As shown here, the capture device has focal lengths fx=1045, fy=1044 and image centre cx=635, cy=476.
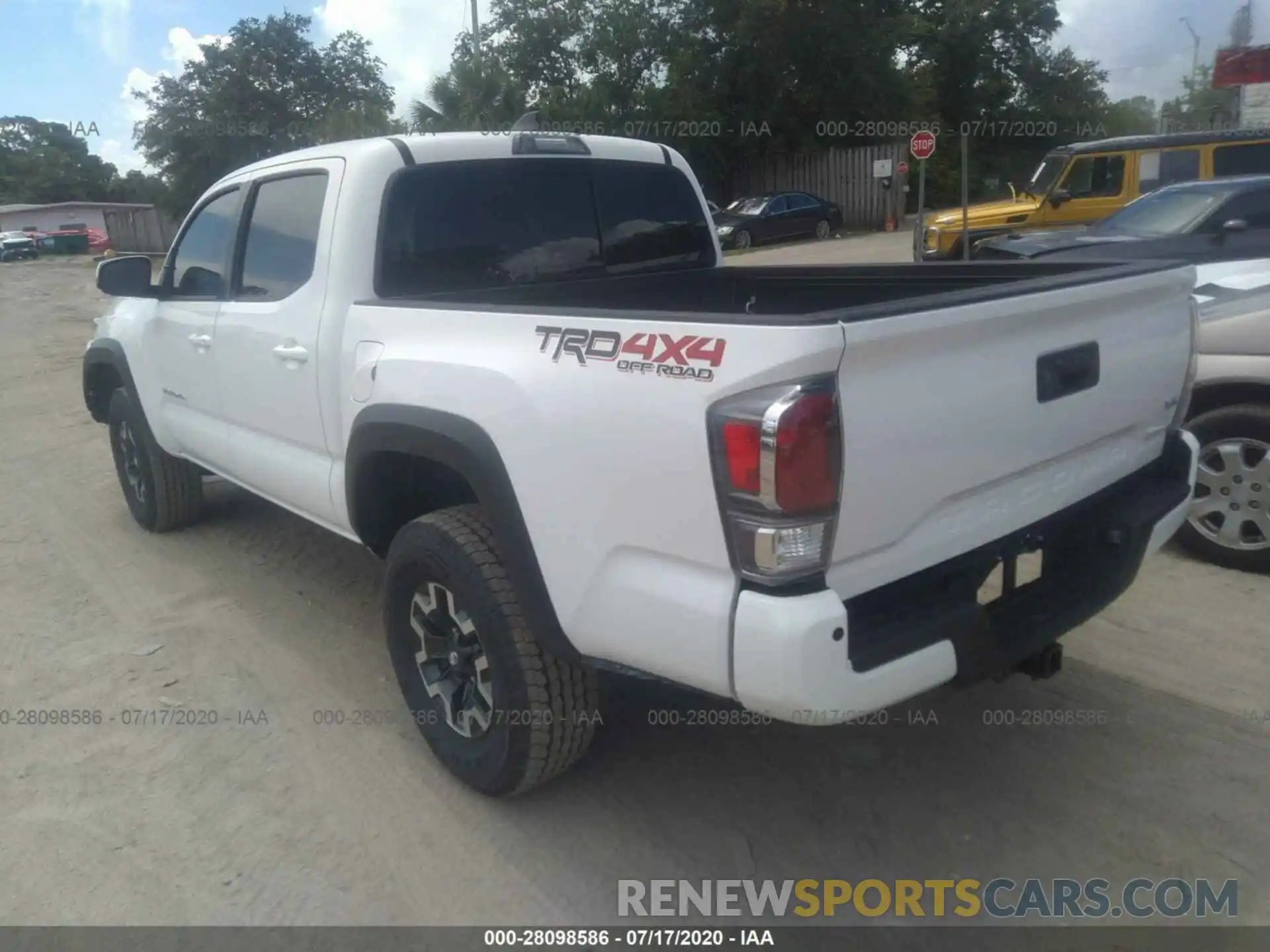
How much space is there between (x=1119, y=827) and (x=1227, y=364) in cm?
242

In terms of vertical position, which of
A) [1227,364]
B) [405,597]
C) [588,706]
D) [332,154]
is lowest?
[588,706]

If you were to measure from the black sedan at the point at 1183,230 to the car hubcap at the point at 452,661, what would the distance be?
15.3 ft

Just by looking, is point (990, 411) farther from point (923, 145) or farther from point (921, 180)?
point (923, 145)

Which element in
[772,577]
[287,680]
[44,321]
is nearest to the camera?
[772,577]

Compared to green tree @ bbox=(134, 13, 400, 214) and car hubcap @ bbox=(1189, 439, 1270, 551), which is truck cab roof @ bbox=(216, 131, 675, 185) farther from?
green tree @ bbox=(134, 13, 400, 214)

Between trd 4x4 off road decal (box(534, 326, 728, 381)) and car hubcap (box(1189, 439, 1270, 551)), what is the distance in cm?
320

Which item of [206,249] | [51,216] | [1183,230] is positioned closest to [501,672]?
[206,249]

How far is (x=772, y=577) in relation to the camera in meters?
2.21

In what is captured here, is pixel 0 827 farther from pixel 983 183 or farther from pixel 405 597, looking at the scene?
pixel 983 183

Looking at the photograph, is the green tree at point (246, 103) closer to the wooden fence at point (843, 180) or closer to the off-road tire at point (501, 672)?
the wooden fence at point (843, 180)

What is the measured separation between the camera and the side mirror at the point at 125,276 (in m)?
4.73

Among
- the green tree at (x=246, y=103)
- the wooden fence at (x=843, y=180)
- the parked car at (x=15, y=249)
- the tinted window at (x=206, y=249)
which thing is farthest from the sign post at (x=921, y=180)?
the parked car at (x=15, y=249)

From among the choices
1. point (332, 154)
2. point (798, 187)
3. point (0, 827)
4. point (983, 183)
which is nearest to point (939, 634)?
point (332, 154)

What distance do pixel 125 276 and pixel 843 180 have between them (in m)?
27.6
